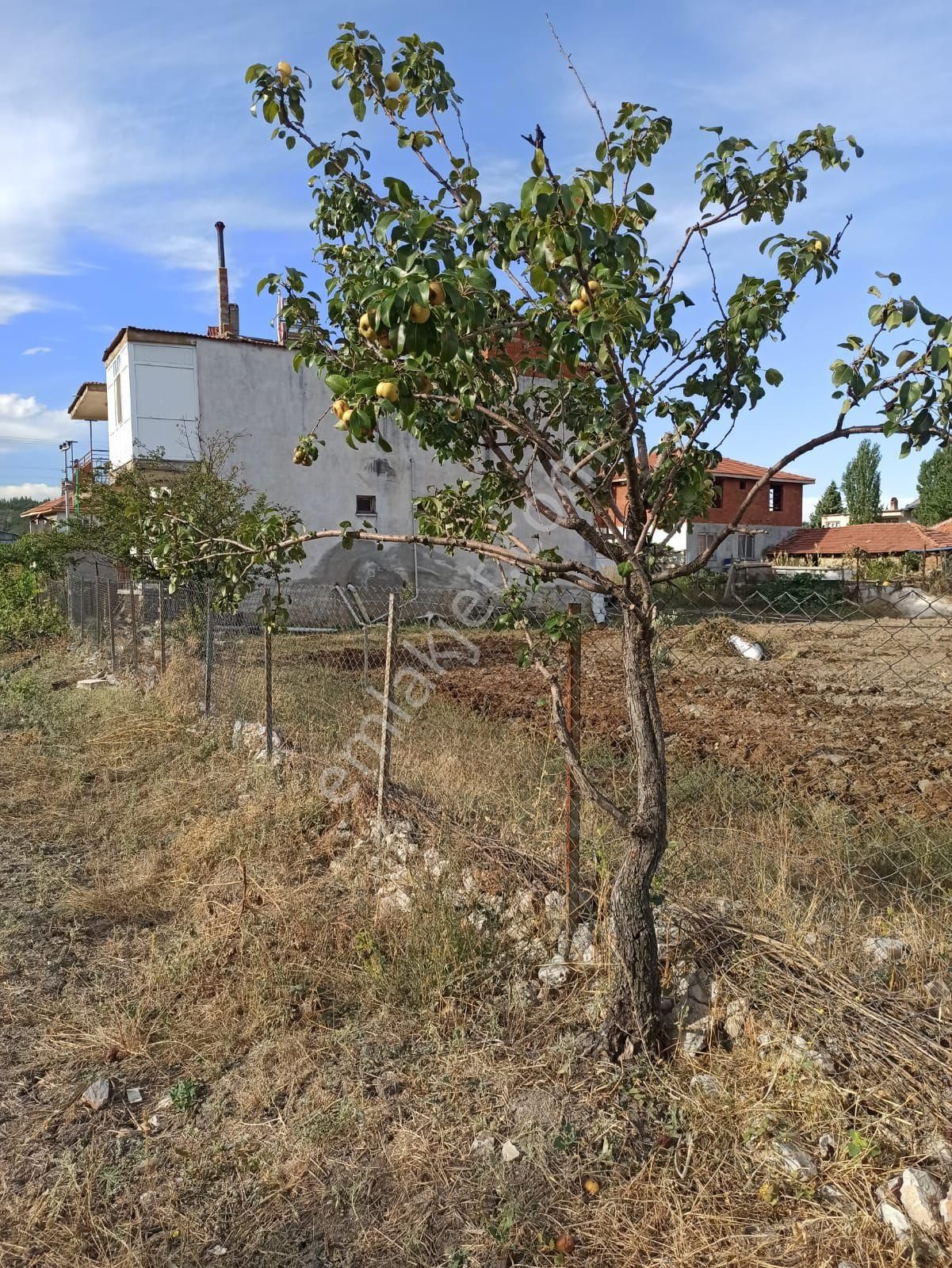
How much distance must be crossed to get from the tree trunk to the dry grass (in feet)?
0.48

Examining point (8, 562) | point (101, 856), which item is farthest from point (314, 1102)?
point (8, 562)

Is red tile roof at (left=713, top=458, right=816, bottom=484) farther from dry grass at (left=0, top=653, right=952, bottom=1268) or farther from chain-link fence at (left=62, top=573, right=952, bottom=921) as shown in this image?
dry grass at (left=0, top=653, right=952, bottom=1268)

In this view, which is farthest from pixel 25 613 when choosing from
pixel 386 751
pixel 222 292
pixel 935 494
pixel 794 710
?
pixel 935 494

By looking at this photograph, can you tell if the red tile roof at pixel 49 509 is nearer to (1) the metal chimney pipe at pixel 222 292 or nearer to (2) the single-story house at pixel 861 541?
(1) the metal chimney pipe at pixel 222 292

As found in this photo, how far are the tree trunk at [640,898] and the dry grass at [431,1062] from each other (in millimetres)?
146

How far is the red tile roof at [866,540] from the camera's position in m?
38.1

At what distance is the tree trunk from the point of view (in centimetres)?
283

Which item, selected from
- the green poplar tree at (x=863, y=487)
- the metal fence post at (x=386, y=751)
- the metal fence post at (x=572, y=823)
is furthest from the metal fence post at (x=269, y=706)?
the green poplar tree at (x=863, y=487)

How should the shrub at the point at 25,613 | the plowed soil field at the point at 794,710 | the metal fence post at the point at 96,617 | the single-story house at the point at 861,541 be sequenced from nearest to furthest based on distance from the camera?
1. the plowed soil field at the point at 794,710
2. the metal fence post at the point at 96,617
3. the shrub at the point at 25,613
4. the single-story house at the point at 861,541

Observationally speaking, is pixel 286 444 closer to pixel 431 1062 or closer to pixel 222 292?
pixel 222 292

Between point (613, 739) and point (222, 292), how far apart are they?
20715mm

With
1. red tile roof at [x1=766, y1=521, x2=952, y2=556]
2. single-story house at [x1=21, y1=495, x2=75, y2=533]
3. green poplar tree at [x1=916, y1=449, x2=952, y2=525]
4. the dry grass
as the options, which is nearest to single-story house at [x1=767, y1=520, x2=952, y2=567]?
red tile roof at [x1=766, y1=521, x2=952, y2=556]

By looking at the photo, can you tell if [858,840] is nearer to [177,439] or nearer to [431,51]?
[431,51]

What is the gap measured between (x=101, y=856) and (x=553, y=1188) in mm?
3769
